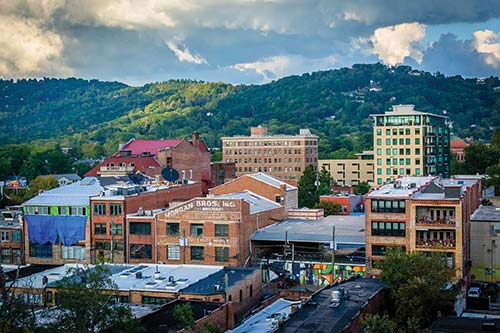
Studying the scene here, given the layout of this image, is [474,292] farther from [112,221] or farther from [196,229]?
[112,221]

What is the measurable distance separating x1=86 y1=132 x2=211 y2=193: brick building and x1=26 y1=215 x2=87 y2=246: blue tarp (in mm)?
33319

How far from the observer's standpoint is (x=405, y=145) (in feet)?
478

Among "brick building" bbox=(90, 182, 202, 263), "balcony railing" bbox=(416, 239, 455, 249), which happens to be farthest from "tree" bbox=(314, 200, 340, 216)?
"balcony railing" bbox=(416, 239, 455, 249)

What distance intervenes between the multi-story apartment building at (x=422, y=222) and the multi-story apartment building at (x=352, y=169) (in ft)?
A: 364

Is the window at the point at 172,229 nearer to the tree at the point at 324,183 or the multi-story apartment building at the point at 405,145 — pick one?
the tree at the point at 324,183

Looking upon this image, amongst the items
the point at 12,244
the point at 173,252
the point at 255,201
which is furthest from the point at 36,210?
the point at 255,201

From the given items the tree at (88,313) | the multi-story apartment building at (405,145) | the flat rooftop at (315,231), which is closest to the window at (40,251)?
the flat rooftop at (315,231)

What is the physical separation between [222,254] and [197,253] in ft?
9.58

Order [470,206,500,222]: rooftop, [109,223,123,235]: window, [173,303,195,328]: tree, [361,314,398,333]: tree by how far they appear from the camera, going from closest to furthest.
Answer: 1. [361,314,398,333]: tree
2. [173,303,195,328]: tree
3. [470,206,500,222]: rooftop
4. [109,223,123,235]: window

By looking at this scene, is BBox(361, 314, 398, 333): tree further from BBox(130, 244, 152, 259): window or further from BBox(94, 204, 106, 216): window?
BBox(94, 204, 106, 216): window

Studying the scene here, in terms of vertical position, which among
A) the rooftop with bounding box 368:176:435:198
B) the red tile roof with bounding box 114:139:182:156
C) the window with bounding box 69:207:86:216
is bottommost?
the window with bounding box 69:207:86:216

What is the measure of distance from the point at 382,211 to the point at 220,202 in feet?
56.2

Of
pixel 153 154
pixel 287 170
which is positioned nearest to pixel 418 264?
pixel 153 154

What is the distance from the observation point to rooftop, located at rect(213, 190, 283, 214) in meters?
79.4
